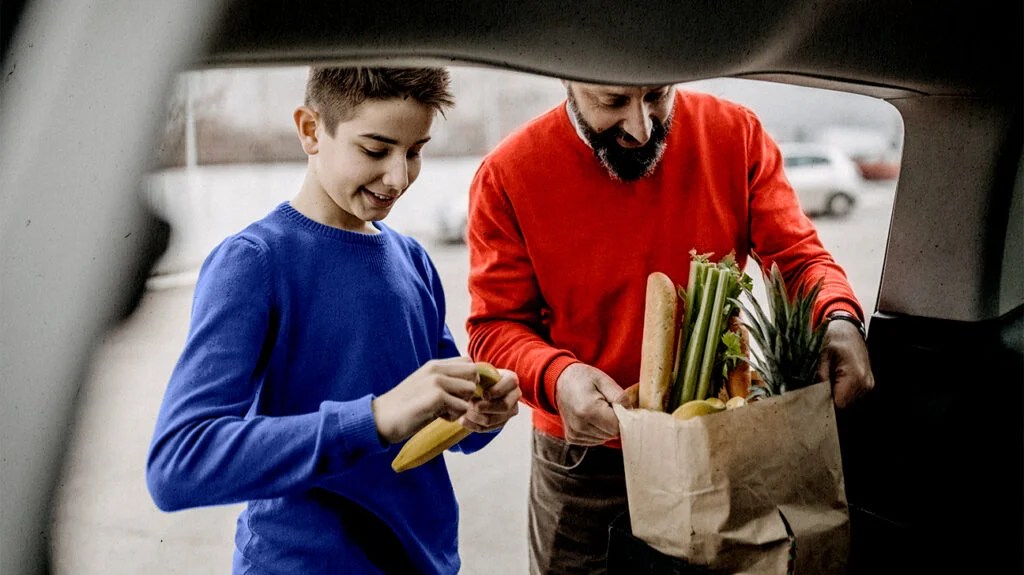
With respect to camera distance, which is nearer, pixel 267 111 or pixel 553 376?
pixel 267 111

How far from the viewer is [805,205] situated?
848cm

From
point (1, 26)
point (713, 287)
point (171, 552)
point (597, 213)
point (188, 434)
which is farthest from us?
point (171, 552)

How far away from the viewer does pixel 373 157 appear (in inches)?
44.8

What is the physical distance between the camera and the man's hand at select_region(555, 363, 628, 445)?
1.33 meters

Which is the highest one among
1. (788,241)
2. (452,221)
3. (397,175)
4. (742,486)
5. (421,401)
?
(397,175)

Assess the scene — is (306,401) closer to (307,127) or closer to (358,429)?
(358,429)

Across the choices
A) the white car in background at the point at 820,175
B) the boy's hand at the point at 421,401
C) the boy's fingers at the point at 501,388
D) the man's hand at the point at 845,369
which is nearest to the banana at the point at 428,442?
the boy's fingers at the point at 501,388

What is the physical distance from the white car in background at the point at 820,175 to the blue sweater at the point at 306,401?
731 centimetres

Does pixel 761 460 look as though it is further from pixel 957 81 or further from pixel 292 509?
pixel 957 81

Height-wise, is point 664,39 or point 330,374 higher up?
point 664,39

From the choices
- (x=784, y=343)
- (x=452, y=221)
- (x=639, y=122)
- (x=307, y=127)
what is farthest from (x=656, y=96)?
(x=452, y=221)

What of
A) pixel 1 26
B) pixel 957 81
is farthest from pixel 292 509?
pixel 957 81

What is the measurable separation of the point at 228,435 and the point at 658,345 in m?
0.59

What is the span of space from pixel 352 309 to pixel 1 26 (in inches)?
23.9
